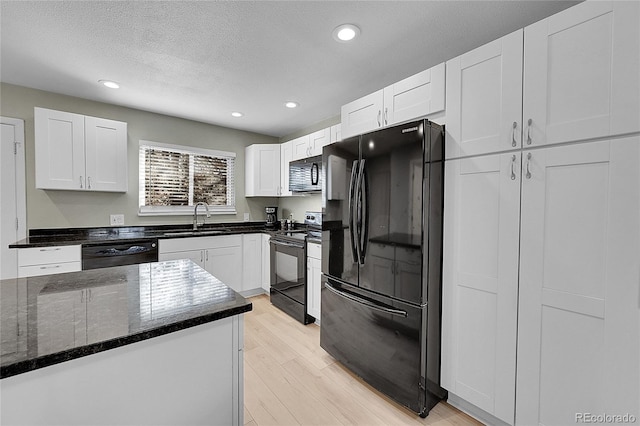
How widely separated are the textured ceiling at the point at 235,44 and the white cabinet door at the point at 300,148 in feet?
2.07

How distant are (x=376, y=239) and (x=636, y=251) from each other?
122 cm

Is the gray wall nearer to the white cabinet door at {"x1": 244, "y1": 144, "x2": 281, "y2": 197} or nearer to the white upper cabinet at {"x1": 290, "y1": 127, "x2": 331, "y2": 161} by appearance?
the white cabinet door at {"x1": 244, "y1": 144, "x2": 281, "y2": 197}

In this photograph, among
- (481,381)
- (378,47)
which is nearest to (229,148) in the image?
(378,47)

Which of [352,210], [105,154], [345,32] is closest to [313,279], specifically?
[352,210]

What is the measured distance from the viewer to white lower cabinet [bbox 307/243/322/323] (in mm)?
2904

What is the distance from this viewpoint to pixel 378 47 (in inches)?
82.5

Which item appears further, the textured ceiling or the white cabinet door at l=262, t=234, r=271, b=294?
the white cabinet door at l=262, t=234, r=271, b=294

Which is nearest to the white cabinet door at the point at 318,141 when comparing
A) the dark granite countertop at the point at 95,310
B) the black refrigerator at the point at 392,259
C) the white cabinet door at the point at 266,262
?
the black refrigerator at the point at 392,259

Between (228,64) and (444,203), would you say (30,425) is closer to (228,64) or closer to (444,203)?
(444,203)

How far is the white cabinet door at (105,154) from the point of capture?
3008mm

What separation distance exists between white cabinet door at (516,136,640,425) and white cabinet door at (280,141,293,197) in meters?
3.00

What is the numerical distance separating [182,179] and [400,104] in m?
3.22

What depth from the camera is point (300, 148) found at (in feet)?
12.2
